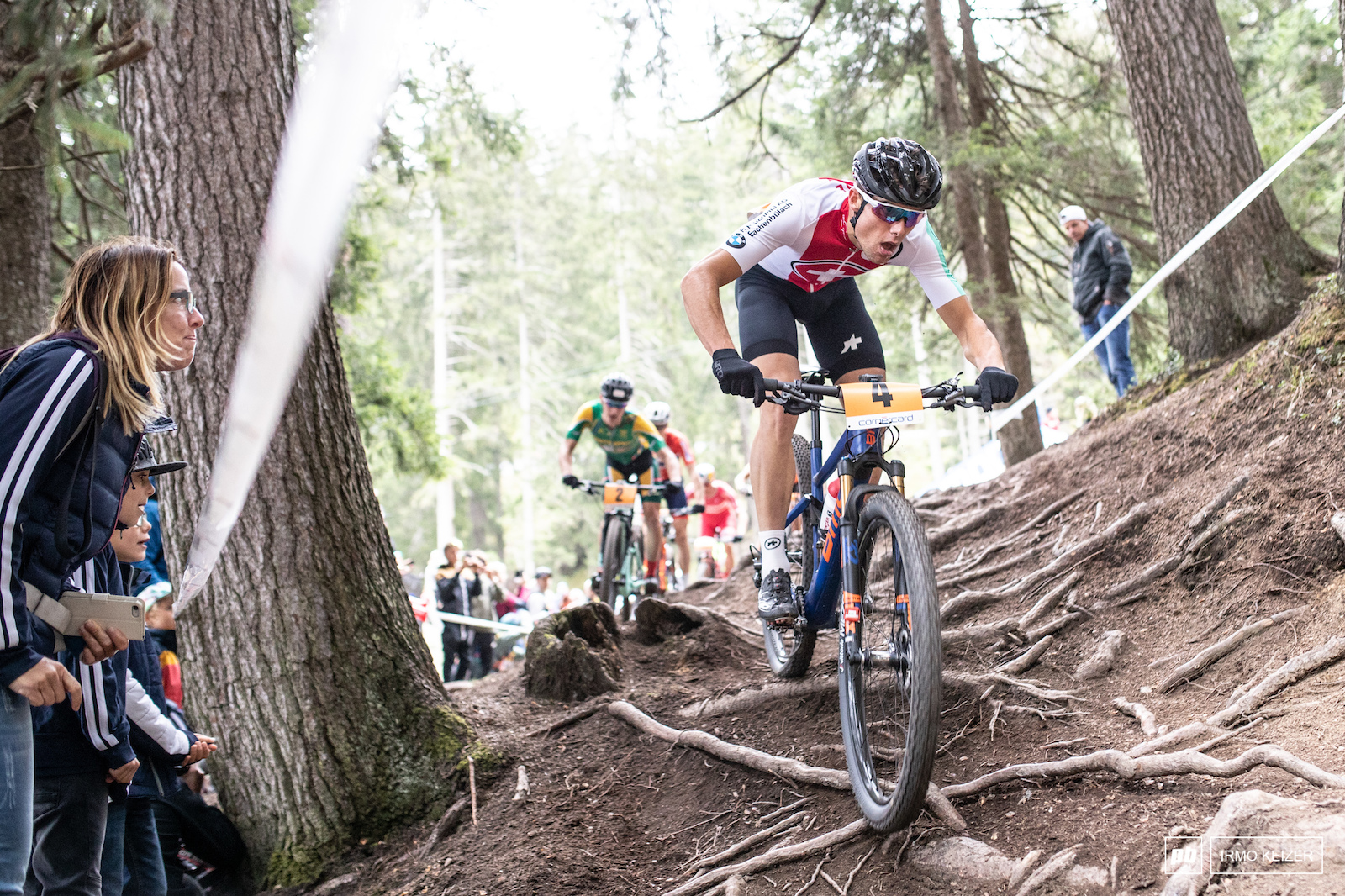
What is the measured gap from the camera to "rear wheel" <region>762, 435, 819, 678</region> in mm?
4215

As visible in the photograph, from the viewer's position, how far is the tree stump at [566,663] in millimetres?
5238

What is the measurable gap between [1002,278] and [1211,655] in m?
6.98

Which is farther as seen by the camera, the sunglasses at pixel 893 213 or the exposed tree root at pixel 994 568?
the exposed tree root at pixel 994 568

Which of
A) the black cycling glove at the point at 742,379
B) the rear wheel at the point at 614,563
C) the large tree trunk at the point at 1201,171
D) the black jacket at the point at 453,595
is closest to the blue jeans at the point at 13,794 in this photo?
the black cycling glove at the point at 742,379

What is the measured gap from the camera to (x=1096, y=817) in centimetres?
271

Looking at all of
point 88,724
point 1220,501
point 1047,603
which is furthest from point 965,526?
point 88,724

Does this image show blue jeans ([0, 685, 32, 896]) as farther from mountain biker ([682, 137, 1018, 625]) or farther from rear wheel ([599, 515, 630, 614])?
rear wheel ([599, 515, 630, 614])

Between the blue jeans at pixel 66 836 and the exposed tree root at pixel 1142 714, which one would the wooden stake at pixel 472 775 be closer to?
the blue jeans at pixel 66 836

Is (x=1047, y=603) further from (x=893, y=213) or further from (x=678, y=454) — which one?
(x=678, y=454)

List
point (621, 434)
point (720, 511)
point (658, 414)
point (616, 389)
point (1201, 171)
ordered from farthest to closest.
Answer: point (720, 511), point (658, 414), point (621, 434), point (616, 389), point (1201, 171)

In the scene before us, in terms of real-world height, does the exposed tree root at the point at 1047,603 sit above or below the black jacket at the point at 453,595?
above

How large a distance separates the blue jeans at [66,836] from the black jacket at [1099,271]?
351 inches

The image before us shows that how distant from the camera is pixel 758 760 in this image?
373 cm

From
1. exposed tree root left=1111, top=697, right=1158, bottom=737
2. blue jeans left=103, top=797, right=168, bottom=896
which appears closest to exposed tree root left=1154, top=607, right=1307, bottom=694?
exposed tree root left=1111, top=697, right=1158, bottom=737
